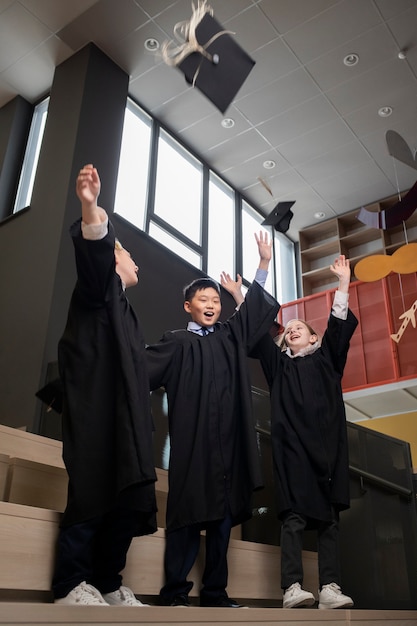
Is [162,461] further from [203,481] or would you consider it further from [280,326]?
[280,326]

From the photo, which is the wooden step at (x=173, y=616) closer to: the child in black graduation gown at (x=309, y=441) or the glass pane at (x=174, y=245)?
the child in black graduation gown at (x=309, y=441)

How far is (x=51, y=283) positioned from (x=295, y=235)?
16.5ft

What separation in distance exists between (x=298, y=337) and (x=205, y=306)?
1.88 feet

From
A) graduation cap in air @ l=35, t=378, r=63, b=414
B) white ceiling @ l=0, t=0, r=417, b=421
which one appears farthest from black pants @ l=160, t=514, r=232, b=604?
white ceiling @ l=0, t=0, r=417, b=421

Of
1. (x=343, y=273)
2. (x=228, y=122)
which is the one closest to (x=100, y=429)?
(x=343, y=273)

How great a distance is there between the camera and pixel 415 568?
9.91 feet

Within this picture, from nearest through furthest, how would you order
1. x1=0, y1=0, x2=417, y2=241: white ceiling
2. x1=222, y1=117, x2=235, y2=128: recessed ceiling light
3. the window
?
x1=0, y1=0, x2=417, y2=241: white ceiling → the window → x1=222, y1=117, x2=235, y2=128: recessed ceiling light

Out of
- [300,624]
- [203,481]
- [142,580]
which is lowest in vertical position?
[300,624]

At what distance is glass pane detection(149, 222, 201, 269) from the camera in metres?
5.90

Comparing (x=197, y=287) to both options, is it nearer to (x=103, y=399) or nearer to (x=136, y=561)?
(x=103, y=399)

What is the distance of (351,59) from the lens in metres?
5.68

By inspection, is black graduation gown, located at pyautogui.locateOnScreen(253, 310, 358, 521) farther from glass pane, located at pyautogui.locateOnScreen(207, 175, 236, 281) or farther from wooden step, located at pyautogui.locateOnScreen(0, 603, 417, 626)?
glass pane, located at pyautogui.locateOnScreen(207, 175, 236, 281)

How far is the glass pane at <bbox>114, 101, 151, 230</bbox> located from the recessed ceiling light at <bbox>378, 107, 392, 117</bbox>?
2.44 m

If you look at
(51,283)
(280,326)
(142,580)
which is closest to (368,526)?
(142,580)
